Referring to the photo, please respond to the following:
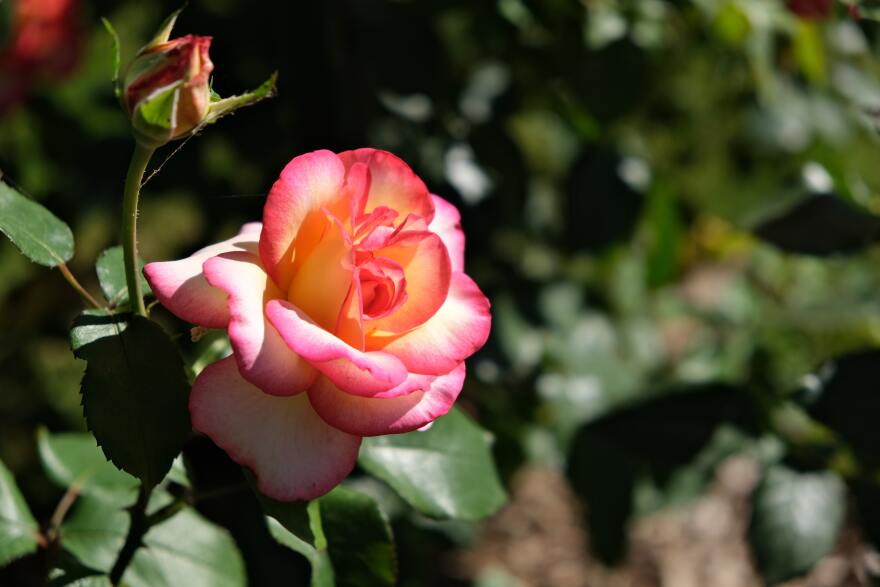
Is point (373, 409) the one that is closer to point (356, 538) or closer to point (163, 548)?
point (356, 538)

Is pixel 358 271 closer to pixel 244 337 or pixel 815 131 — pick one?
pixel 244 337

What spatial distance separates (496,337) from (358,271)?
2.71ft

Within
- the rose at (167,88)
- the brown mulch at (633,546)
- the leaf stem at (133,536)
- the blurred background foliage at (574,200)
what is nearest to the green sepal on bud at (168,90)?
the rose at (167,88)

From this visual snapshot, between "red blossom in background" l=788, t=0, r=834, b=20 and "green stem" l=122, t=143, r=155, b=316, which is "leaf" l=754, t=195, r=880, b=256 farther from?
"green stem" l=122, t=143, r=155, b=316

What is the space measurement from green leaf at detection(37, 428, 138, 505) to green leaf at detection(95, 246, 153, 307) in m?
0.23

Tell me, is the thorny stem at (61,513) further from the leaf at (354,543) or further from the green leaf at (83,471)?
the leaf at (354,543)

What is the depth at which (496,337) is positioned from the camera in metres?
1.29

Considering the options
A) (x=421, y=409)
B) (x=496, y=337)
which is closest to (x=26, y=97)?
(x=496, y=337)

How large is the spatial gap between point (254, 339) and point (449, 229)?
18 centimetres

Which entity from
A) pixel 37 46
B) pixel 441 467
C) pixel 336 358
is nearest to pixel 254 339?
pixel 336 358

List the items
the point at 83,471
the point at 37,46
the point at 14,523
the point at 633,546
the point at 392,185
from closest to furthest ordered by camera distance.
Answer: the point at 392,185 → the point at 14,523 → the point at 83,471 → the point at 37,46 → the point at 633,546

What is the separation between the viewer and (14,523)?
2.19 ft

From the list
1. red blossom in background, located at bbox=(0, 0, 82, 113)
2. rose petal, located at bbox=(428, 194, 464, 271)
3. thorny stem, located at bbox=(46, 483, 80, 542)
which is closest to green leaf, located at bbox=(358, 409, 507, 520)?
rose petal, located at bbox=(428, 194, 464, 271)

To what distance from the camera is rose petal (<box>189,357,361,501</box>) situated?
46 centimetres
